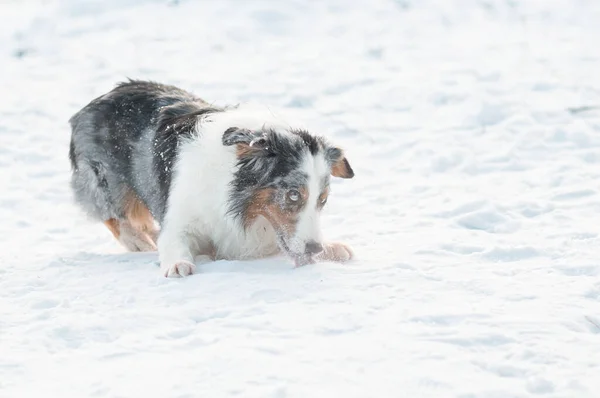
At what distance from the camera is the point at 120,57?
11.5 m

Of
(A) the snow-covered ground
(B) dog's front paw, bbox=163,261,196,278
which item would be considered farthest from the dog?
(A) the snow-covered ground

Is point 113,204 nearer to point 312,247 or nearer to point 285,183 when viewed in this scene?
point 285,183

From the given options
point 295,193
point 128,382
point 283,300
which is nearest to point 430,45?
point 295,193

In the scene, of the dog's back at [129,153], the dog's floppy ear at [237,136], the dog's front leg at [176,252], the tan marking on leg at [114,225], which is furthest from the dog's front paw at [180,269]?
the tan marking on leg at [114,225]

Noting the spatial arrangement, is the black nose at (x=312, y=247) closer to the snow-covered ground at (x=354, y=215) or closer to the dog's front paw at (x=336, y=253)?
the snow-covered ground at (x=354, y=215)

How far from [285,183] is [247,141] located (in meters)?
0.36

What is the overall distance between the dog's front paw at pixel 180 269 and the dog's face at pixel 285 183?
0.48 meters

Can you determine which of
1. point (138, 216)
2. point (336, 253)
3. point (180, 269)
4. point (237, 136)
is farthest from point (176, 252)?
point (138, 216)

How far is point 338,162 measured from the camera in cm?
595

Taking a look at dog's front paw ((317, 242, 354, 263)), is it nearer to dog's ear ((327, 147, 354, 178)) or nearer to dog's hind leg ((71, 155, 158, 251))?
dog's ear ((327, 147, 354, 178))

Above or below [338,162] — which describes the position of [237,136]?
above

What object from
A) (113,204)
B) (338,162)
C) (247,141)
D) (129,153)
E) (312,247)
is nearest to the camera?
(312,247)

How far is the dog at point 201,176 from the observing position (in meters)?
5.52

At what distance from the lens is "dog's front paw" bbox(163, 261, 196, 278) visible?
213 inches
